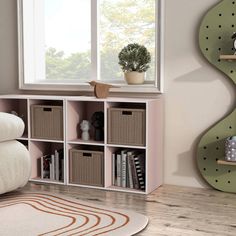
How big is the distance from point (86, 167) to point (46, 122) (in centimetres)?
45

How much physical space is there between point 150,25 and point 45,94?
997 millimetres

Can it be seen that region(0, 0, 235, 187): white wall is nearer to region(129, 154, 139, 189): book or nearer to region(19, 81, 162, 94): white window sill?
region(19, 81, 162, 94): white window sill

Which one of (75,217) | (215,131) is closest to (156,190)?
(215,131)

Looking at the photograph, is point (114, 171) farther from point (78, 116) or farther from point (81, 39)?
point (81, 39)

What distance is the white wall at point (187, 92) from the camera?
3.32 m

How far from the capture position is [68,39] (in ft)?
12.9

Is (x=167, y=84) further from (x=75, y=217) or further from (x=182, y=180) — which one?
(x=75, y=217)

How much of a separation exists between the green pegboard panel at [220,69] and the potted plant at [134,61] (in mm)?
423

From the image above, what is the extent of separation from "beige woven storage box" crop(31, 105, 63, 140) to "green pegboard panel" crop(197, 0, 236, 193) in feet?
3.31

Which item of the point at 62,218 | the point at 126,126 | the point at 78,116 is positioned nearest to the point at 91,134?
the point at 78,116

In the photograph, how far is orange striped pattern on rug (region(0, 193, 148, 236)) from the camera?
8.05 ft

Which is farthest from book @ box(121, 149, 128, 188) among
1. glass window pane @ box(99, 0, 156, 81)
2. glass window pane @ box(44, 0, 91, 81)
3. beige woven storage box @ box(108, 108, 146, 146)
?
glass window pane @ box(44, 0, 91, 81)

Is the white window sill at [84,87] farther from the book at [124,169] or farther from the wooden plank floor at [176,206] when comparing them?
the wooden plank floor at [176,206]

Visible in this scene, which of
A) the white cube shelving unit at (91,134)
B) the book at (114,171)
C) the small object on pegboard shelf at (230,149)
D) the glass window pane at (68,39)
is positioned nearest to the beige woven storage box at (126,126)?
the white cube shelving unit at (91,134)
